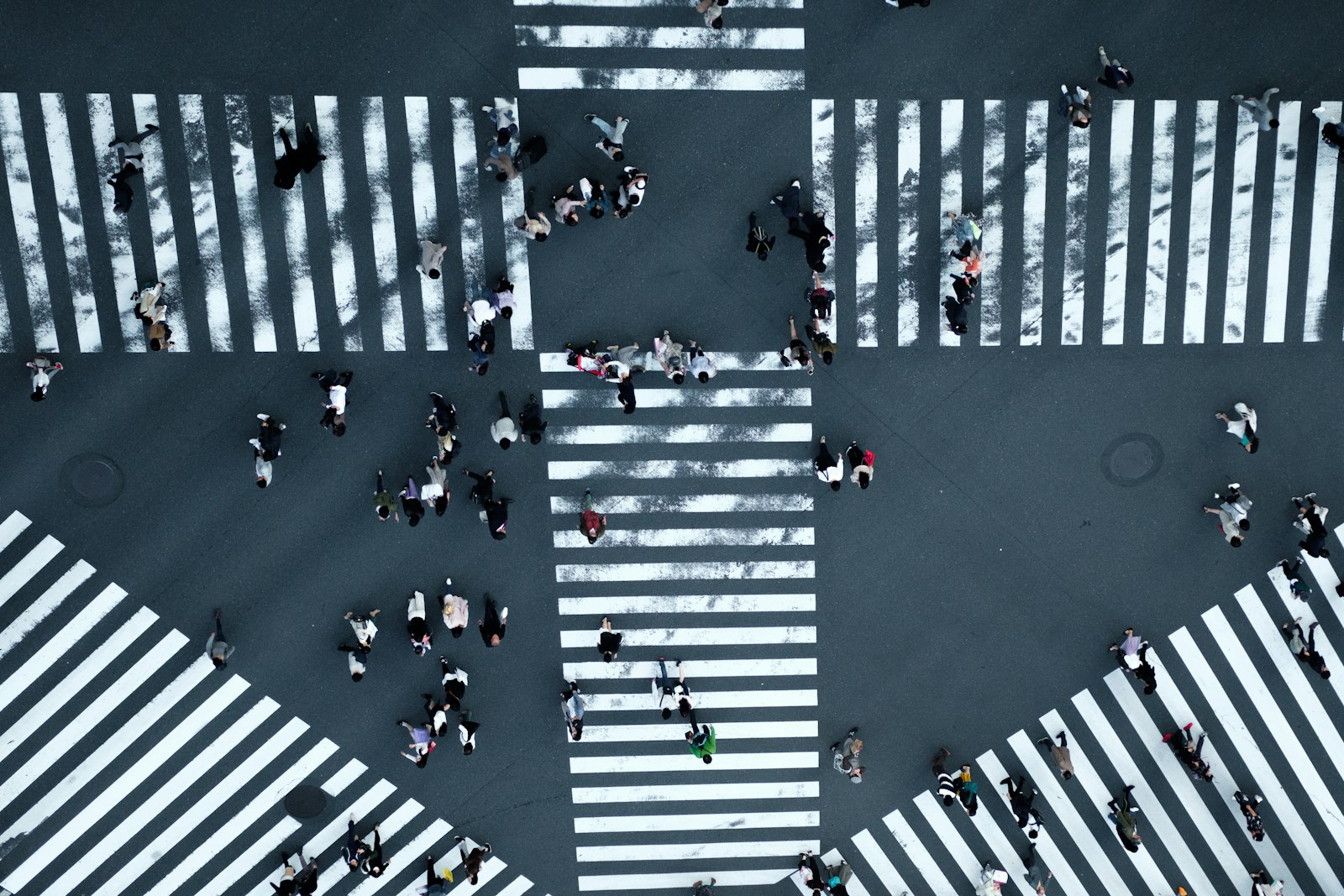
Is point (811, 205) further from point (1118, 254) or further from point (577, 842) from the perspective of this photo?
point (577, 842)

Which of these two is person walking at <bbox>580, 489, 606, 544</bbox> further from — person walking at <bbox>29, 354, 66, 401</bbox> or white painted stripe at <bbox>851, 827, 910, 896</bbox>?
person walking at <bbox>29, 354, 66, 401</bbox>

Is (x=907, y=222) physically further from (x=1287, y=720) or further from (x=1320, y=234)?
(x=1287, y=720)

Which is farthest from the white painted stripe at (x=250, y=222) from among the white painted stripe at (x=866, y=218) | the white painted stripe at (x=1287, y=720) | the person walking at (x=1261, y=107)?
the white painted stripe at (x=1287, y=720)

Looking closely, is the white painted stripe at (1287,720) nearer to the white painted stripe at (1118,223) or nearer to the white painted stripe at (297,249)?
the white painted stripe at (1118,223)

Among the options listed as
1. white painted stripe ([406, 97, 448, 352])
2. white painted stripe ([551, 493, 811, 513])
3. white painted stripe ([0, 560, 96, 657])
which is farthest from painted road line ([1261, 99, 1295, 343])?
white painted stripe ([0, 560, 96, 657])

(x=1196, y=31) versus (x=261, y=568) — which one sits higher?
(x=1196, y=31)

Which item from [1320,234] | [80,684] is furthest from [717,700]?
[1320,234]

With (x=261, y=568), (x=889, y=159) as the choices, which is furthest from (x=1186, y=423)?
(x=261, y=568)
